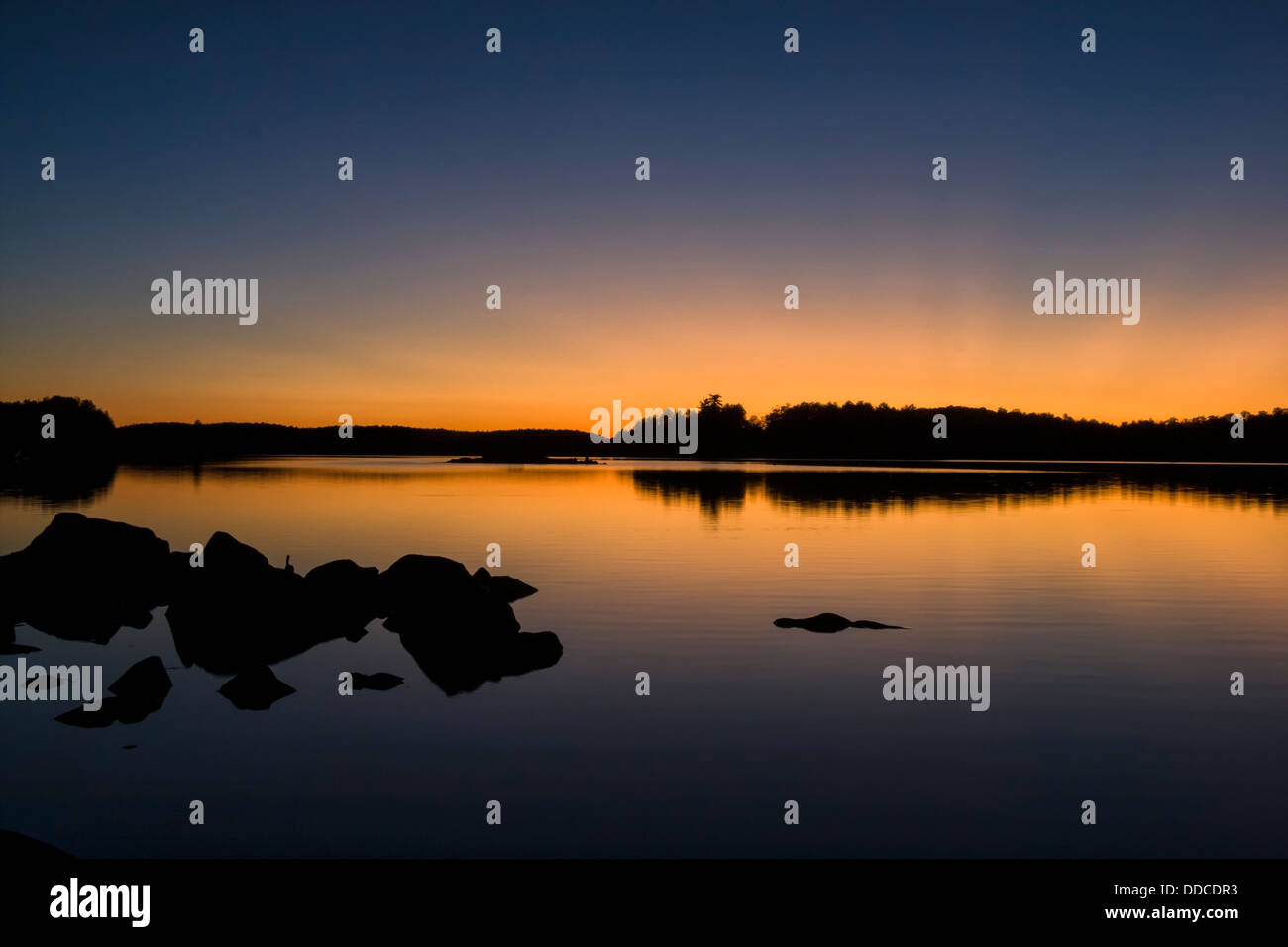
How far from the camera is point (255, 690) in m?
20.5

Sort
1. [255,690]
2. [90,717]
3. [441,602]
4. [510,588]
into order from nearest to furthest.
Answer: [90,717] < [255,690] < [441,602] < [510,588]

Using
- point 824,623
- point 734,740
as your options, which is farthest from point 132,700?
point 824,623

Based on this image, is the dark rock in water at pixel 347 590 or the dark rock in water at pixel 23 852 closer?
the dark rock in water at pixel 23 852

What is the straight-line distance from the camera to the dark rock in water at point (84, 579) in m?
28.0

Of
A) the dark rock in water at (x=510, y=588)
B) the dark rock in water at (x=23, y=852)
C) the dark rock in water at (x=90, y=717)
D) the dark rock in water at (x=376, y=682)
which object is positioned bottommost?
the dark rock in water at (x=90, y=717)

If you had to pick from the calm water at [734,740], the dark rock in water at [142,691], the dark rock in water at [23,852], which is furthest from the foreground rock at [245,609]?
the dark rock in water at [23,852]

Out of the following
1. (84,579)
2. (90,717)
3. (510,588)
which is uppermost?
(84,579)

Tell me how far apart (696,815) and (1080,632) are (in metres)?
18.6

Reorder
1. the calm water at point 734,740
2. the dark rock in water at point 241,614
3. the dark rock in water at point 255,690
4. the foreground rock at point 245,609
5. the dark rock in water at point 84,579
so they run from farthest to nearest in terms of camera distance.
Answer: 1. the dark rock in water at point 84,579
2. the dark rock in water at point 241,614
3. the foreground rock at point 245,609
4. the dark rock in water at point 255,690
5. the calm water at point 734,740

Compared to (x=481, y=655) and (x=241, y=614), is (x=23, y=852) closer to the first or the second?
(x=481, y=655)

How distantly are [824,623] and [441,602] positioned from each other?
11.9 metres

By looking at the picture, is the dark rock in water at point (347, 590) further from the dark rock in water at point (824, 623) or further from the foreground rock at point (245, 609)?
the dark rock in water at point (824, 623)

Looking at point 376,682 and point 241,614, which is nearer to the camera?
point 376,682

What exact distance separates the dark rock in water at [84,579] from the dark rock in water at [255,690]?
8368 mm
